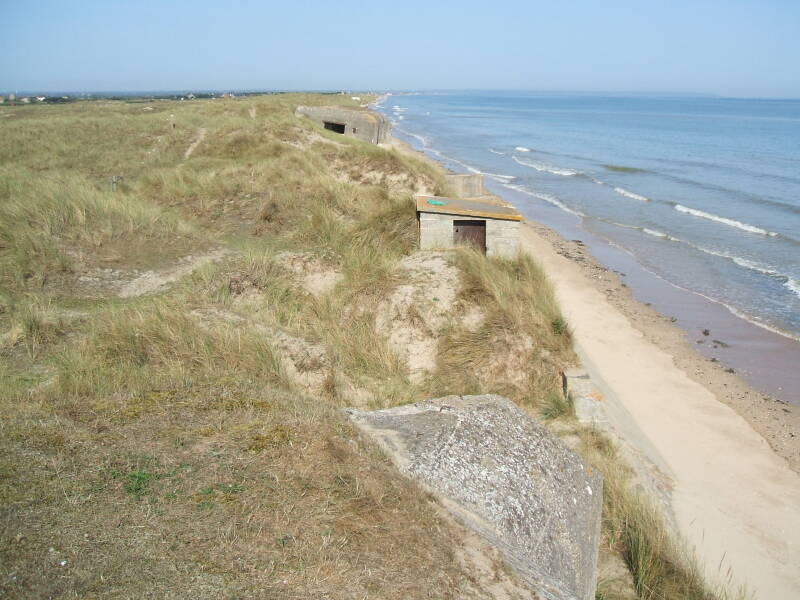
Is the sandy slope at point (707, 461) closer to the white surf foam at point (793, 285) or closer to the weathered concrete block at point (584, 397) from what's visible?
the weathered concrete block at point (584, 397)

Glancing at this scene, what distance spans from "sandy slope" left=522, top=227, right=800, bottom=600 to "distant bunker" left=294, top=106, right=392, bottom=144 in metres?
18.0

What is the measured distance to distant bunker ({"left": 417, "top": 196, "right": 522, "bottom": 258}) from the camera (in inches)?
456

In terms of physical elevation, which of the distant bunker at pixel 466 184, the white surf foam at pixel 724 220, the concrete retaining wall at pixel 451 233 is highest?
the distant bunker at pixel 466 184

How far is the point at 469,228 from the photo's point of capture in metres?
11.8

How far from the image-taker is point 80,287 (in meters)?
9.14

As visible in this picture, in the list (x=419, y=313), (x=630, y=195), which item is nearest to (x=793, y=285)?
(x=630, y=195)

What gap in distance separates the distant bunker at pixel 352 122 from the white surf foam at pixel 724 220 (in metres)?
15.0

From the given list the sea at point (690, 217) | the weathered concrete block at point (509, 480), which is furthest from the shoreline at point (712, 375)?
the weathered concrete block at point (509, 480)

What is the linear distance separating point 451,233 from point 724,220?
62.5ft

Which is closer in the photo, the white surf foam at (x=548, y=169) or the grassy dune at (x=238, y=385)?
the grassy dune at (x=238, y=385)

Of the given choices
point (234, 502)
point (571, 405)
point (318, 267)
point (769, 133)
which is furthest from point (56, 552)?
→ point (769, 133)

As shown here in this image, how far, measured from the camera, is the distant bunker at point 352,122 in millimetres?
28531

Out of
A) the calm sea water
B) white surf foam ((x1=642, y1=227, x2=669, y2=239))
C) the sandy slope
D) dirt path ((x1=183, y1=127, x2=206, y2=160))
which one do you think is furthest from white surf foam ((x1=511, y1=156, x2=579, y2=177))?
the sandy slope

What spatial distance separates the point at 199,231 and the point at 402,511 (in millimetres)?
9596
